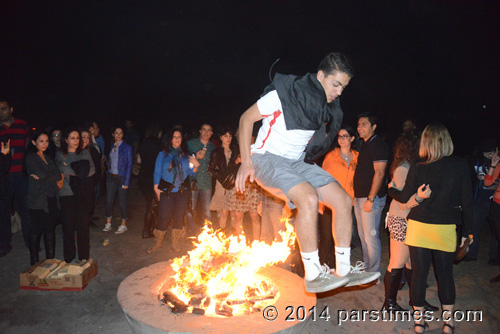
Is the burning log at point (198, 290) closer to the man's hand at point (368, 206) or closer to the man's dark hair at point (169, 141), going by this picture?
the man's hand at point (368, 206)

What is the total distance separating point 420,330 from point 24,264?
6.26 metres

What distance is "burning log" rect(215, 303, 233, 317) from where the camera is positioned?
3.44 m

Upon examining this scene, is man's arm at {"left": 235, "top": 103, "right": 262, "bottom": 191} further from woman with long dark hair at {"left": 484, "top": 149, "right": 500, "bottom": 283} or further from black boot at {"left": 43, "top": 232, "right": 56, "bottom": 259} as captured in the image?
woman with long dark hair at {"left": 484, "top": 149, "right": 500, "bottom": 283}

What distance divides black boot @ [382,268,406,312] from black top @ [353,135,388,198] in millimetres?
1232

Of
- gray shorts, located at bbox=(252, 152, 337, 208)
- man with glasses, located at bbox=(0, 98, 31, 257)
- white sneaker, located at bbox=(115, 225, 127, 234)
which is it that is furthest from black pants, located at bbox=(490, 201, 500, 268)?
man with glasses, located at bbox=(0, 98, 31, 257)

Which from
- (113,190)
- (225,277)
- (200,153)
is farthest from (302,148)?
(113,190)

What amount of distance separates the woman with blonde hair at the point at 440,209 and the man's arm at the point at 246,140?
2.02 m

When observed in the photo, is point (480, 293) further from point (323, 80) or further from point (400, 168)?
point (323, 80)

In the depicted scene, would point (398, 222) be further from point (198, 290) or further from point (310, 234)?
point (198, 290)

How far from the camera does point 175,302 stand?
350cm

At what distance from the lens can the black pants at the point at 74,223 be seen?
5188 millimetres

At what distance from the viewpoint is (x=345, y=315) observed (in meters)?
4.26

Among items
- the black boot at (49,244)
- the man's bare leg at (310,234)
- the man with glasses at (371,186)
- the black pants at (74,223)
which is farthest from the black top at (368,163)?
the black boot at (49,244)

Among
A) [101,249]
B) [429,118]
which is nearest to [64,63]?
[101,249]
